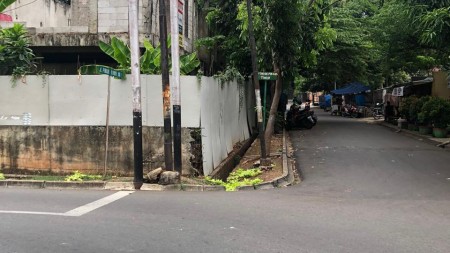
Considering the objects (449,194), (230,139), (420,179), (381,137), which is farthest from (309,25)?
(381,137)

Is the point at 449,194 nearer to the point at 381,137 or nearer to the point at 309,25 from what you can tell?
the point at 309,25

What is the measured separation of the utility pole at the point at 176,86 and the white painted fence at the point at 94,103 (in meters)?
0.68

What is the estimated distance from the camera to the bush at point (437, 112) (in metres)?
19.0

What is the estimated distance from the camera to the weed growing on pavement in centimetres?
1045

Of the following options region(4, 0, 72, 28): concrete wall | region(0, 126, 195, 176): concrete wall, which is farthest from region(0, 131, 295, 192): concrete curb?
region(4, 0, 72, 28): concrete wall

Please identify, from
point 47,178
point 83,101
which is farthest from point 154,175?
point 83,101

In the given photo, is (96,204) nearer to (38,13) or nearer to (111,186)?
(111,186)

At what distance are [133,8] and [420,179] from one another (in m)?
7.83

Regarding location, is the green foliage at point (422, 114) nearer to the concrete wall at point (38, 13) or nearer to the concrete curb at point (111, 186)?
the concrete curb at point (111, 186)

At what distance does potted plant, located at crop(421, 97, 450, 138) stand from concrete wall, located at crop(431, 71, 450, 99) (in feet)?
13.5

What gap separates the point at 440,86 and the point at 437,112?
18.6 ft

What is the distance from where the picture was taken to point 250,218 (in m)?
7.19

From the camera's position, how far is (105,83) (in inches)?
454

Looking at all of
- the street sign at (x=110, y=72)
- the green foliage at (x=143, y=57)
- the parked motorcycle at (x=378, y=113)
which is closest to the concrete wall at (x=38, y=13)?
the green foliage at (x=143, y=57)
